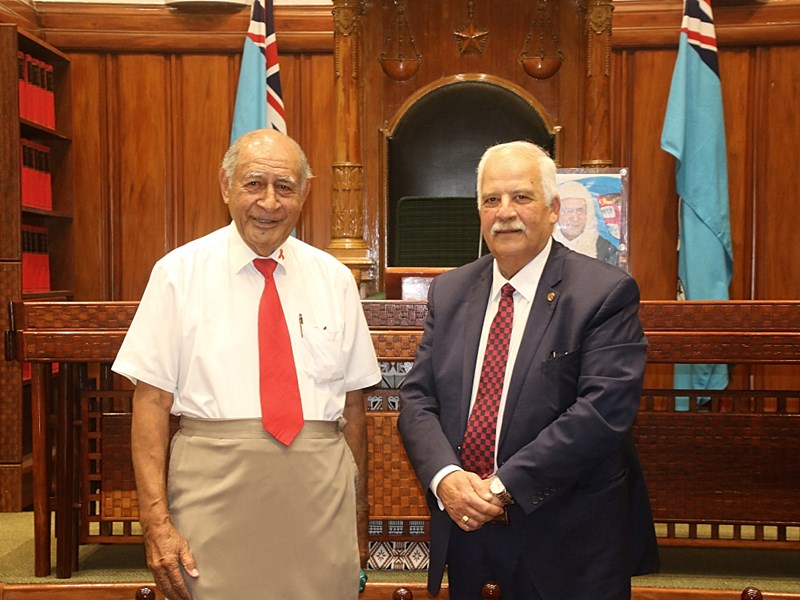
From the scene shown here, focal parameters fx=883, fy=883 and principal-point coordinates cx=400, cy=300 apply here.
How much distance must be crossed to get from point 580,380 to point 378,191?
11.9ft

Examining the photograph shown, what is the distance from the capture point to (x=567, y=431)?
181cm

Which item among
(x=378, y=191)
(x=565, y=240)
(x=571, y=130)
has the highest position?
(x=571, y=130)

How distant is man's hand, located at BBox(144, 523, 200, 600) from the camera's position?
190 centimetres

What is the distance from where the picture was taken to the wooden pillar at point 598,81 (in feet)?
16.0

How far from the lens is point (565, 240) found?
3271 mm

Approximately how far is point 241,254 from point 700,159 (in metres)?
3.47

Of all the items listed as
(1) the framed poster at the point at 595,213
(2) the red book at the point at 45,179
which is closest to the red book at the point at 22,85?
(2) the red book at the point at 45,179

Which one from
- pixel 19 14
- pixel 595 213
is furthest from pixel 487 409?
pixel 19 14

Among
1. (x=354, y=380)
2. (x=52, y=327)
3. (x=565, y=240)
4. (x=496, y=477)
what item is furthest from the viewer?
(x=565, y=240)

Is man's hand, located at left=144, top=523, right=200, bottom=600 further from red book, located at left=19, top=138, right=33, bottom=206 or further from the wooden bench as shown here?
red book, located at left=19, top=138, right=33, bottom=206

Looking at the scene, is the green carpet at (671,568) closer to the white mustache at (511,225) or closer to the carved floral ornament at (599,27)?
the white mustache at (511,225)

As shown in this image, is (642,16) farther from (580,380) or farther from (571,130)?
(580,380)

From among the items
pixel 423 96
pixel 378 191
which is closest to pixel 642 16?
pixel 423 96

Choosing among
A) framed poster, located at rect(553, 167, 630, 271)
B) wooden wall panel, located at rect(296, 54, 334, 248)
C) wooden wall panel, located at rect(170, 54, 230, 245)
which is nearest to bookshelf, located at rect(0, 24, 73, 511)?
wooden wall panel, located at rect(170, 54, 230, 245)
